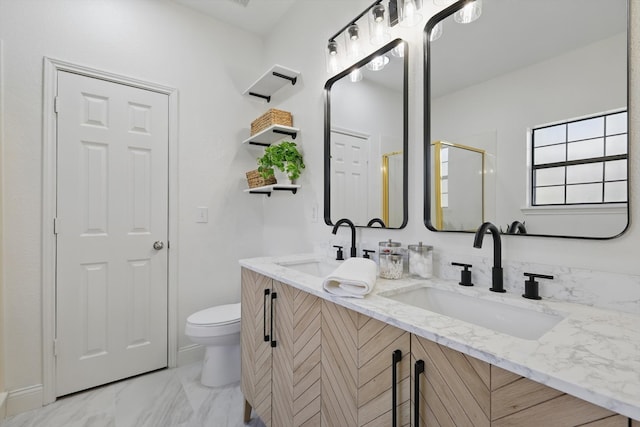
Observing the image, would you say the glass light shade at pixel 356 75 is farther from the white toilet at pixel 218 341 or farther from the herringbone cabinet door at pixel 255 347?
the white toilet at pixel 218 341

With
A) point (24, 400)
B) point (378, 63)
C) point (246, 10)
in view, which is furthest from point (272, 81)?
point (24, 400)

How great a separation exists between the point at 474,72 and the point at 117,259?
2.38 meters

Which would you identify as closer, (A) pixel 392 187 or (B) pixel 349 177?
(A) pixel 392 187

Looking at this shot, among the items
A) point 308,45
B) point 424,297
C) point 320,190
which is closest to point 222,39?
point 308,45

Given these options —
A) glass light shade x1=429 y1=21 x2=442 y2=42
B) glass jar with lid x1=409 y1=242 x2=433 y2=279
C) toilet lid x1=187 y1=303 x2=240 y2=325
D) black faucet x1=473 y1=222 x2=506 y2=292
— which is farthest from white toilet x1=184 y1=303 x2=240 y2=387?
glass light shade x1=429 y1=21 x2=442 y2=42

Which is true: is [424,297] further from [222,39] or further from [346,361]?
[222,39]

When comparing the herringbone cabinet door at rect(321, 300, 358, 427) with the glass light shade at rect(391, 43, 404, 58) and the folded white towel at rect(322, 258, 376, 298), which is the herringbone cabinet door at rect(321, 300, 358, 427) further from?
the glass light shade at rect(391, 43, 404, 58)

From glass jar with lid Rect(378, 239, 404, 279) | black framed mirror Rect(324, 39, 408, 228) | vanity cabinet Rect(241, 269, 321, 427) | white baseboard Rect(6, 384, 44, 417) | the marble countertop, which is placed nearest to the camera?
the marble countertop

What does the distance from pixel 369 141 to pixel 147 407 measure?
2042 millimetres

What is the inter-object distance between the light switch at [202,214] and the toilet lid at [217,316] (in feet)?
2.30

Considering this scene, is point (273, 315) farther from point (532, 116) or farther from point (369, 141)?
point (532, 116)

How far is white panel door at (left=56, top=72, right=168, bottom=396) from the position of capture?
1.95 meters

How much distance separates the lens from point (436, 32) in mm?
1358

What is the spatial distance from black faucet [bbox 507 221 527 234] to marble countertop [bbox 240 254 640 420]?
0.74ft
